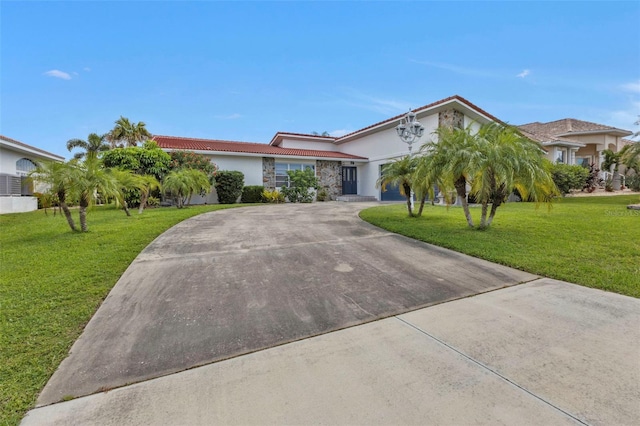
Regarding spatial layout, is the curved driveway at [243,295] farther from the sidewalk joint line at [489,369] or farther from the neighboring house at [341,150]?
the neighboring house at [341,150]

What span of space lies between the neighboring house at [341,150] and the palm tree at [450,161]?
9.44 meters

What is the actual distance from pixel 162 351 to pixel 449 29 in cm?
1550

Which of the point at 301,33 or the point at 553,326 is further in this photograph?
the point at 301,33

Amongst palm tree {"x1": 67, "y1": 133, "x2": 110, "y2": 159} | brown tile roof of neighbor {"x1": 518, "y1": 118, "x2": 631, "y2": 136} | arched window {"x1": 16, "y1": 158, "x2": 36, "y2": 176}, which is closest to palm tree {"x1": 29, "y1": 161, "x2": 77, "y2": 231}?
arched window {"x1": 16, "y1": 158, "x2": 36, "y2": 176}

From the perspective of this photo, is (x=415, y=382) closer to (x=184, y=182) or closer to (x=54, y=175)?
(x=54, y=175)

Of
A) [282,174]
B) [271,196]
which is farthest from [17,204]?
[282,174]

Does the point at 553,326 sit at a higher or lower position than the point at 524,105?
lower

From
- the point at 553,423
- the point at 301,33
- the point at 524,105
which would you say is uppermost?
the point at 301,33

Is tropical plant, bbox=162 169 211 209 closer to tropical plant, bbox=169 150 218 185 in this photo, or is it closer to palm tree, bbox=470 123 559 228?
tropical plant, bbox=169 150 218 185

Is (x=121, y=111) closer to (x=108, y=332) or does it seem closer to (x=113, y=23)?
(x=113, y=23)

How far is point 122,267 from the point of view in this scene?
5121 millimetres

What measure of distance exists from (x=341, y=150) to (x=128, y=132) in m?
23.9

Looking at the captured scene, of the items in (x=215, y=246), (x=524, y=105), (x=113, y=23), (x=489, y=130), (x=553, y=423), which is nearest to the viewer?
(x=553, y=423)

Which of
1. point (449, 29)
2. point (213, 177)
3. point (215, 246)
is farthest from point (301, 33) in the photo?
point (215, 246)
